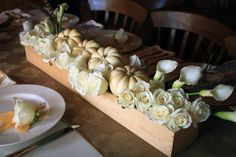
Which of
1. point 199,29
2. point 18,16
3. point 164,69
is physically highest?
point 164,69

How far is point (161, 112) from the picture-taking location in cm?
64

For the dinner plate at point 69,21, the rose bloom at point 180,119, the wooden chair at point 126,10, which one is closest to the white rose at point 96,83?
the rose bloom at point 180,119

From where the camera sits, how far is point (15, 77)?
3.39ft

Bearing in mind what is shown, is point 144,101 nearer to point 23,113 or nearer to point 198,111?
point 198,111

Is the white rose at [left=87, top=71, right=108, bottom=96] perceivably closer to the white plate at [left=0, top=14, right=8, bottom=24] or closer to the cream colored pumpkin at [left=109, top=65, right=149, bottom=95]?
the cream colored pumpkin at [left=109, top=65, right=149, bottom=95]

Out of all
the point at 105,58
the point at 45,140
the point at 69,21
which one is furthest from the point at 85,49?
the point at 69,21

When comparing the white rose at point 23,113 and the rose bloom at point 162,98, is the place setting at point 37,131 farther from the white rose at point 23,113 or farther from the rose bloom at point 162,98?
the rose bloom at point 162,98

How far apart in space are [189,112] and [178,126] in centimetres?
4

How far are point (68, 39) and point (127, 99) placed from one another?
0.36m

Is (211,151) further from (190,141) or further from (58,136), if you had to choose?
(58,136)

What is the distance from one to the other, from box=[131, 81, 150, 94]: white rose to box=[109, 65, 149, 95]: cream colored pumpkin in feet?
0.11

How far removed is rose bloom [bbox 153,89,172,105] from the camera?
0.65m

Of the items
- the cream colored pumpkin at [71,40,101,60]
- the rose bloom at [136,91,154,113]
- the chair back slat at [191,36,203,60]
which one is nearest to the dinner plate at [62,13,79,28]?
the cream colored pumpkin at [71,40,101,60]

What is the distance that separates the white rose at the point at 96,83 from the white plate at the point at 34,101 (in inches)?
4.0
